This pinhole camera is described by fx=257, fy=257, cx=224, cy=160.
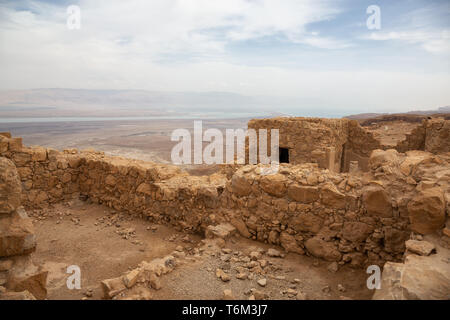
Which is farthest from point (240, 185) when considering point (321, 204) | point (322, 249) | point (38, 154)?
point (38, 154)

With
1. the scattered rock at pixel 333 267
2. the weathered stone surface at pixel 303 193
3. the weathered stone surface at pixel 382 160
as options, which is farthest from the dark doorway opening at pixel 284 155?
the scattered rock at pixel 333 267

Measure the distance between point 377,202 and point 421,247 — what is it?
92 cm

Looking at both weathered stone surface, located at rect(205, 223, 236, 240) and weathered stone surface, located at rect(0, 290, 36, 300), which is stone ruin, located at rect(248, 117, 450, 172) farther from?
weathered stone surface, located at rect(0, 290, 36, 300)

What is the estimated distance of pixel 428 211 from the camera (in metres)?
2.77

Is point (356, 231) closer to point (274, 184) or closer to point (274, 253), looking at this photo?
point (274, 253)

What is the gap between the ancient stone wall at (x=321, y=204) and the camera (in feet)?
10.6

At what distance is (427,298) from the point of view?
1.83 metres

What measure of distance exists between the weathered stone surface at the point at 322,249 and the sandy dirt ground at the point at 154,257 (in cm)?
10

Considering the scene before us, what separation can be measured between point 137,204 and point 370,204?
473cm

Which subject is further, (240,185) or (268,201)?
(240,185)

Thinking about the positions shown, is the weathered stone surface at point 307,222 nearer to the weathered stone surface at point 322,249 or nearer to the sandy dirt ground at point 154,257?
the weathered stone surface at point 322,249

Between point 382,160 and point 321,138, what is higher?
point 321,138

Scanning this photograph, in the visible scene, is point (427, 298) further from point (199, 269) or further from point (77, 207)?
point (77, 207)
